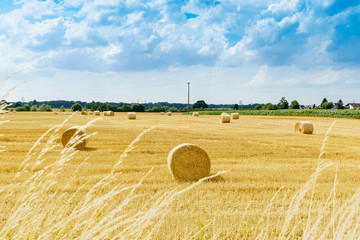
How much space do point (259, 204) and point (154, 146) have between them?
8977mm

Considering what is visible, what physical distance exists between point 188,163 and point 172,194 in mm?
2158

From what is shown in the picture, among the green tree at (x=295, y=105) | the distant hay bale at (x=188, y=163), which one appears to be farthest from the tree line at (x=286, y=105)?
the distant hay bale at (x=188, y=163)

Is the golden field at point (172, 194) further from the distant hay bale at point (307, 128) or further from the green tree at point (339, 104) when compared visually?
the green tree at point (339, 104)

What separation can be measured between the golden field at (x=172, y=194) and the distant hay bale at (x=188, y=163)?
353mm

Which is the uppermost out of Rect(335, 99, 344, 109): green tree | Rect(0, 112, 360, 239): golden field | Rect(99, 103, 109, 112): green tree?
Rect(335, 99, 344, 109): green tree

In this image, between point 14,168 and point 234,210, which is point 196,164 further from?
point 14,168

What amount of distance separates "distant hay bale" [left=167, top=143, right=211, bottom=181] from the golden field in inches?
13.9

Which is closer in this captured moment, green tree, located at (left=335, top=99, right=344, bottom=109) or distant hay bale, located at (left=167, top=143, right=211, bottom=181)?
distant hay bale, located at (left=167, top=143, right=211, bottom=181)

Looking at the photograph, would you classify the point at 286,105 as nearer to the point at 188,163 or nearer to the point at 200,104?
the point at 200,104

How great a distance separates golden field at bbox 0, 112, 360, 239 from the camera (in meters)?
2.84

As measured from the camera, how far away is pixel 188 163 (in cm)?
930

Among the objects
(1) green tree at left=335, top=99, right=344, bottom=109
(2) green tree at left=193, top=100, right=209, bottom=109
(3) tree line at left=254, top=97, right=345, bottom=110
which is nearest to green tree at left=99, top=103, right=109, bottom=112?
(2) green tree at left=193, top=100, right=209, bottom=109

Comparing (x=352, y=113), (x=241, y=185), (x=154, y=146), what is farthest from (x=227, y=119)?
(x=241, y=185)

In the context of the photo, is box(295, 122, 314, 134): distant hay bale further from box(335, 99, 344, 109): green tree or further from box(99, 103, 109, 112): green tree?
box(335, 99, 344, 109): green tree
